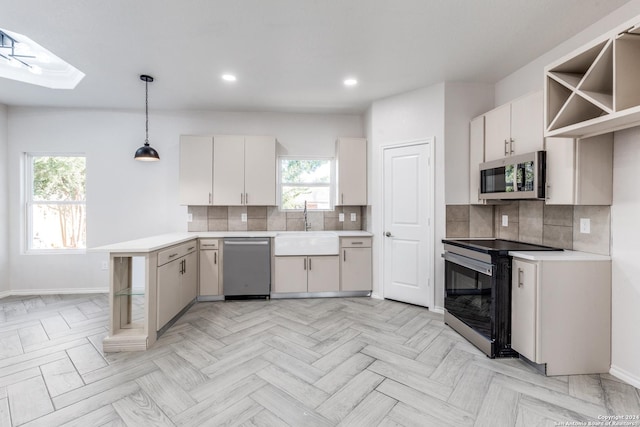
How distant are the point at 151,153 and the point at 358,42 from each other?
2708mm

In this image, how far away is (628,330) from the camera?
6.40 ft

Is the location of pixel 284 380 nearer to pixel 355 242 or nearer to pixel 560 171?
pixel 355 242

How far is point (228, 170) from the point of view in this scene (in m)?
3.89

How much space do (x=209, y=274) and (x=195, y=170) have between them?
1486 mm

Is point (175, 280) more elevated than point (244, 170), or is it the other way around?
point (244, 170)

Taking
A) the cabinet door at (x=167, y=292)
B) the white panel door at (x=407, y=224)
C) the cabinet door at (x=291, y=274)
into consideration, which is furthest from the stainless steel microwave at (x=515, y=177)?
the cabinet door at (x=167, y=292)

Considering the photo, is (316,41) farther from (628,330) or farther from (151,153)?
(628,330)

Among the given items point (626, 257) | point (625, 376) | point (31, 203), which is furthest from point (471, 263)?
point (31, 203)

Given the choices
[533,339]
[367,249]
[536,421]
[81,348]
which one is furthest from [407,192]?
[81,348]

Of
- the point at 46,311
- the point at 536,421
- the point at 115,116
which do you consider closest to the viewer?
the point at 536,421

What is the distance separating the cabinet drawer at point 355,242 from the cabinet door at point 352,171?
0.53 meters

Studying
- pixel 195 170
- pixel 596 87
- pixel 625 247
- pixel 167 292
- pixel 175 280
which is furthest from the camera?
pixel 195 170

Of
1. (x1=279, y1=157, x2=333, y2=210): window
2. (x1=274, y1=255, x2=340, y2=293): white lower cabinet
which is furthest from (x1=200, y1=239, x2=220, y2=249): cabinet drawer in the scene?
(x1=279, y1=157, x2=333, y2=210): window

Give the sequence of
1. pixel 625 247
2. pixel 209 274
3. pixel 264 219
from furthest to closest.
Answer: pixel 264 219
pixel 209 274
pixel 625 247
